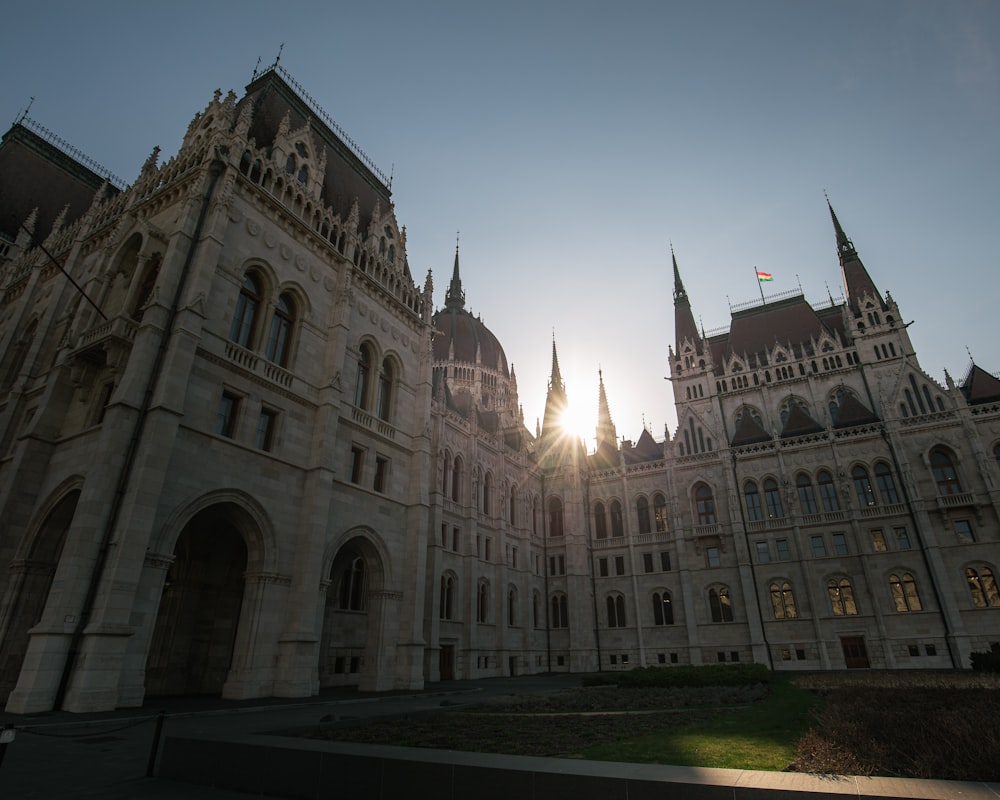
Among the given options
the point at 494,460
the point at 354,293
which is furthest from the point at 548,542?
the point at 354,293

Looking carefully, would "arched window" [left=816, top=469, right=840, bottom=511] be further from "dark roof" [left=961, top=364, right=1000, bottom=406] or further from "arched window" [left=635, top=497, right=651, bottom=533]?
"arched window" [left=635, top=497, right=651, bottom=533]

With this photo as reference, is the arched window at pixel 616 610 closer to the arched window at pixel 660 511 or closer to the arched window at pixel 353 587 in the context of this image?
the arched window at pixel 660 511

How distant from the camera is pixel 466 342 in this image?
6675 centimetres

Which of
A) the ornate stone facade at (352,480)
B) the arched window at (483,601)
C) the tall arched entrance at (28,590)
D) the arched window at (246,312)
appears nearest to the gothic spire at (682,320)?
the ornate stone facade at (352,480)

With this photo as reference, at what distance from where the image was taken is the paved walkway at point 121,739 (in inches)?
268

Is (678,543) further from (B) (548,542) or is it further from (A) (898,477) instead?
(A) (898,477)

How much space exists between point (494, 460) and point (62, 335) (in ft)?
91.1

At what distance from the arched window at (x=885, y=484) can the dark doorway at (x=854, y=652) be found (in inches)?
367

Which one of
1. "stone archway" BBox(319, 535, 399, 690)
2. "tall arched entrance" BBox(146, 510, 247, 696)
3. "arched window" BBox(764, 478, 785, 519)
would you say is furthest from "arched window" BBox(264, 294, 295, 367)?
"arched window" BBox(764, 478, 785, 519)

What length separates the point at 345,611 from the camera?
25.9 metres

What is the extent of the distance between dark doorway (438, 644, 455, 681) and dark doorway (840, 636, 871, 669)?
25024mm

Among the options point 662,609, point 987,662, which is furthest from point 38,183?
point 987,662

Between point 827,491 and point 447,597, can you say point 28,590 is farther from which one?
point 827,491

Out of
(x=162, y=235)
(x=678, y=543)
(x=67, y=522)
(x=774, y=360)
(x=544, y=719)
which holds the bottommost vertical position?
(x=544, y=719)
